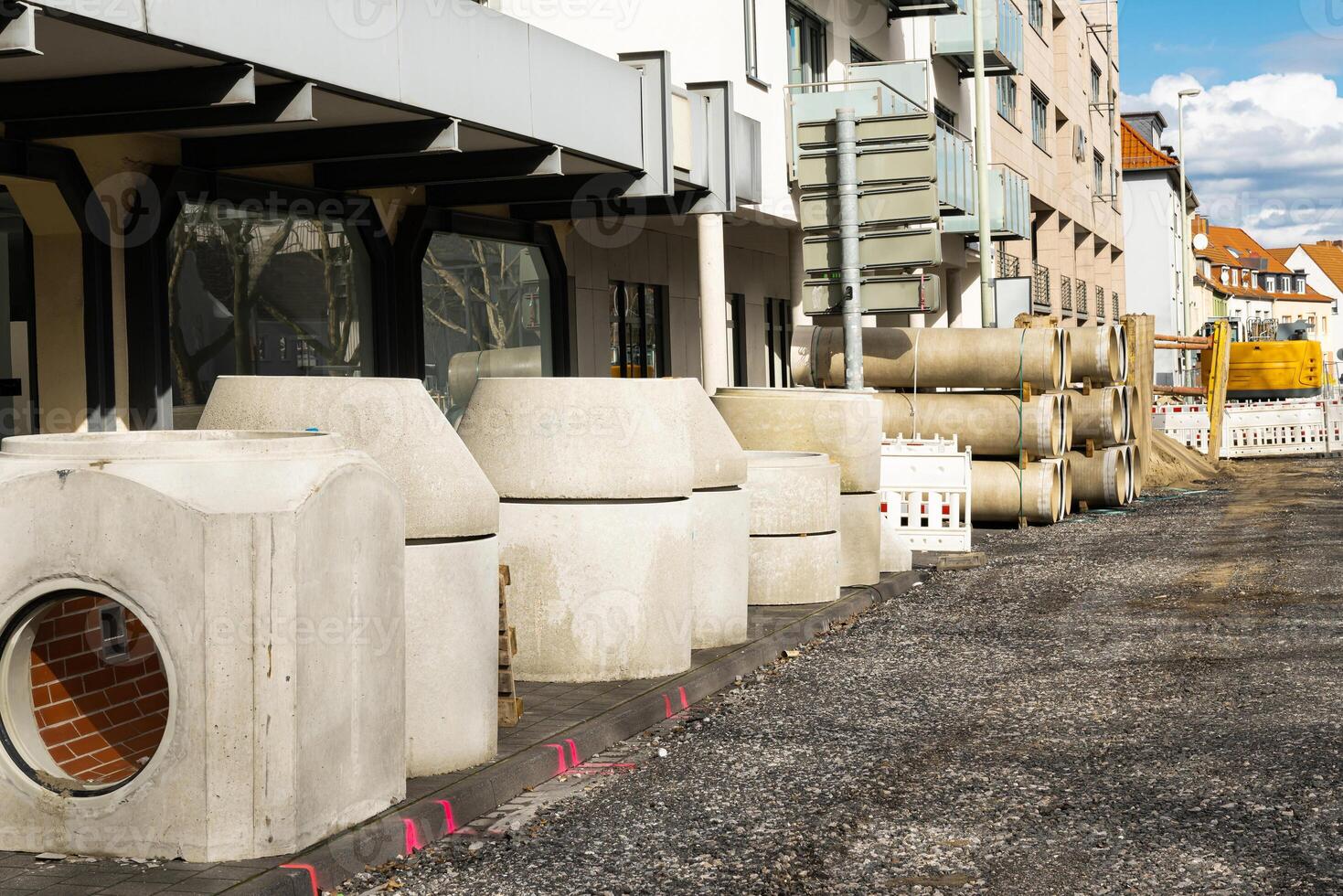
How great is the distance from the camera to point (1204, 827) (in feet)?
18.1

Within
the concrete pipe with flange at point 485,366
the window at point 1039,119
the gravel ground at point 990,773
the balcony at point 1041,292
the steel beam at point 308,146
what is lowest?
the gravel ground at point 990,773

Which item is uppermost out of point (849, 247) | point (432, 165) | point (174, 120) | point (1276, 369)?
point (432, 165)

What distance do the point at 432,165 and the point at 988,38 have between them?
66.9ft

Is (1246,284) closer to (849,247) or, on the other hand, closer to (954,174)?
(954,174)

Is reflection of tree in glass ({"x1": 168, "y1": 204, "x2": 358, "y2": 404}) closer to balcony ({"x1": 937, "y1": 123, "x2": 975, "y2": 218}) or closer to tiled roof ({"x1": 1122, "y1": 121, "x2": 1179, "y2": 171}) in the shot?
balcony ({"x1": 937, "y1": 123, "x2": 975, "y2": 218})

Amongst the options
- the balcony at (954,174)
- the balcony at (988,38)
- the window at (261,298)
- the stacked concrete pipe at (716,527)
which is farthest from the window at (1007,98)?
the stacked concrete pipe at (716,527)

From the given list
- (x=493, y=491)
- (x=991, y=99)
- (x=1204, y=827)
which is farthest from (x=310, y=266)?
(x=991, y=99)

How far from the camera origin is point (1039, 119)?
42.8m

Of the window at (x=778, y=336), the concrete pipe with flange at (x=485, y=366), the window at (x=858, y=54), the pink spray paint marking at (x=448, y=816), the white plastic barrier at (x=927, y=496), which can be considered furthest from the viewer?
the window at (x=858, y=54)

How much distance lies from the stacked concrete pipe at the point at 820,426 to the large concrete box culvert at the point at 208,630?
6838 millimetres

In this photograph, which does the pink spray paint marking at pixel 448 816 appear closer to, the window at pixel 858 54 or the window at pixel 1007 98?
the window at pixel 858 54

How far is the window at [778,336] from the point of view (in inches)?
1030

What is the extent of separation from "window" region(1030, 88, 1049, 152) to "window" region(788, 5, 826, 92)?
1763 centimetres

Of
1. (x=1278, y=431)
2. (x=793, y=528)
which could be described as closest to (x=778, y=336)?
(x=1278, y=431)
